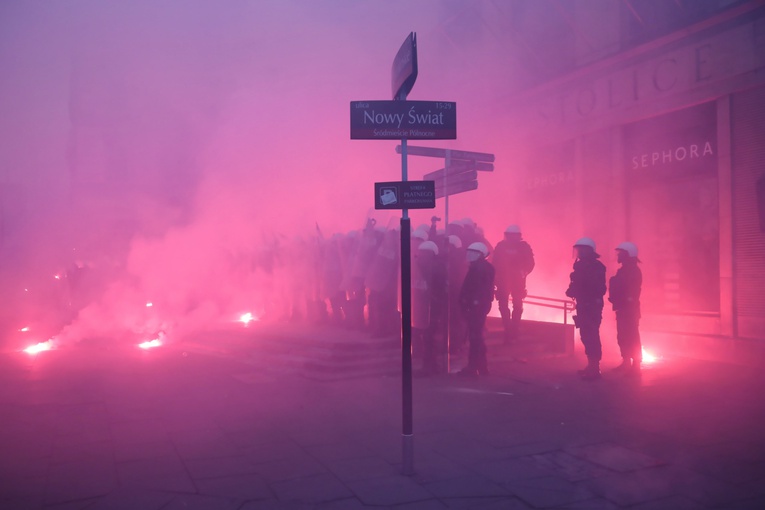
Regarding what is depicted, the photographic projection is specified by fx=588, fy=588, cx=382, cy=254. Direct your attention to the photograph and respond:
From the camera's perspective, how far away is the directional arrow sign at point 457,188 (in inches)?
285

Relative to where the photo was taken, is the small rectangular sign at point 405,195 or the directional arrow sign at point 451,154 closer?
the small rectangular sign at point 405,195

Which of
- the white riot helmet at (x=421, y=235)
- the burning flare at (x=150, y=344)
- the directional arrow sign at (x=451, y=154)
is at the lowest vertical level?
the burning flare at (x=150, y=344)

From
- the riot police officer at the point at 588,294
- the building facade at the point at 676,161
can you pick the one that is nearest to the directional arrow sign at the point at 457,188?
the riot police officer at the point at 588,294

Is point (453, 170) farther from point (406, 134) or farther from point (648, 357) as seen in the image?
point (648, 357)

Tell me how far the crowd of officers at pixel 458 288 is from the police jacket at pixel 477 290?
1cm

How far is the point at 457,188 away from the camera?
753cm

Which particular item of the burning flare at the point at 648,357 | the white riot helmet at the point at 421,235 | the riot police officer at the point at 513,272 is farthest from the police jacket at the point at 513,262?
the burning flare at the point at 648,357

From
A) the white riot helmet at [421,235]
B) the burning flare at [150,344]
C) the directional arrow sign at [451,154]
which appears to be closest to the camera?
the directional arrow sign at [451,154]

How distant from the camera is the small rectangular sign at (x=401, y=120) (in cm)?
418

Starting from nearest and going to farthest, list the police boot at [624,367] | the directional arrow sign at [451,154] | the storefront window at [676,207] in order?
1. the directional arrow sign at [451,154]
2. the police boot at [624,367]
3. the storefront window at [676,207]

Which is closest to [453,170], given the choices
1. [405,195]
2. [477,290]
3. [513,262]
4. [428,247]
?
[428,247]

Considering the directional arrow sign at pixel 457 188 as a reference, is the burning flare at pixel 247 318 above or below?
below

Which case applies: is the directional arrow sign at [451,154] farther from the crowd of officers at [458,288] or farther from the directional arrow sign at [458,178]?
the crowd of officers at [458,288]

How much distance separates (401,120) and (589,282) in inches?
172
